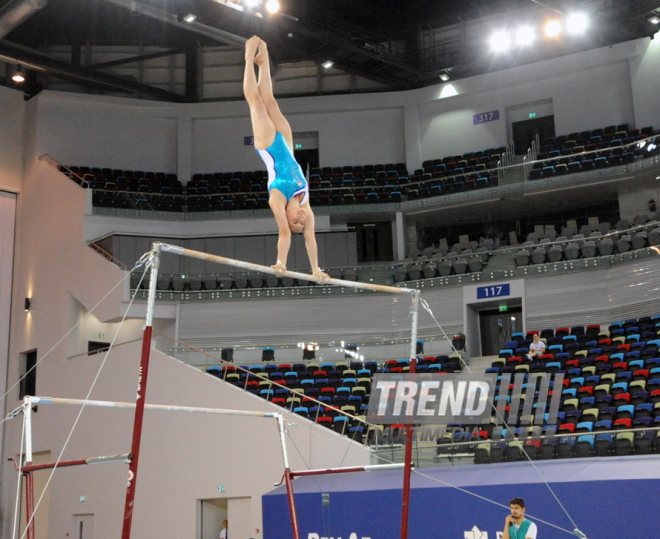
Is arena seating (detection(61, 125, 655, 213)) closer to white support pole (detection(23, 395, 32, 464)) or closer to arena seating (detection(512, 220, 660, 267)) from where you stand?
arena seating (detection(512, 220, 660, 267))

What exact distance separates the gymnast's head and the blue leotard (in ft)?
0.27

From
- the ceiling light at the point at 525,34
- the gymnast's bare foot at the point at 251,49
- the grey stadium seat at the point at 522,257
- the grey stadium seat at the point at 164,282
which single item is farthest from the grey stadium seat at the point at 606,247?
the gymnast's bare foot at the point at 251,49

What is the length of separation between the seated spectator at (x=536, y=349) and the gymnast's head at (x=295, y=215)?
9206 mm

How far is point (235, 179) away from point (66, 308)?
7.10m

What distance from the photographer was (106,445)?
17.5 metres

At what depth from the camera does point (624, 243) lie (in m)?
18.0

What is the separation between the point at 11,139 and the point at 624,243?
757 inches

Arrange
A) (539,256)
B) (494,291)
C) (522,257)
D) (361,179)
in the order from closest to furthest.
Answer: (539,256) < (522,257) < (494,291) < (361,179)

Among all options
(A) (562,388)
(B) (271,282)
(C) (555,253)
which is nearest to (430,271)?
(C) (555,253)

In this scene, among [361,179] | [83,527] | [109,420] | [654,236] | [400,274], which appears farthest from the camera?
[361,179]

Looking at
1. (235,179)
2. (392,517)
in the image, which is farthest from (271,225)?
(392,517)

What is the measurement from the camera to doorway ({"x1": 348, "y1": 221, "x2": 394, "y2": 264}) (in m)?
24.5

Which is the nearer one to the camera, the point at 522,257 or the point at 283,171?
the point at 283,171

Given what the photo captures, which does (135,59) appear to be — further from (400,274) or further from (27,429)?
(27,429)
